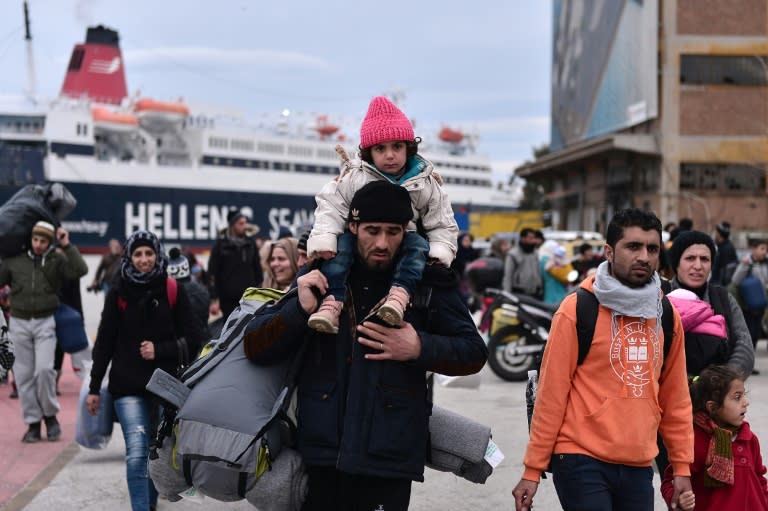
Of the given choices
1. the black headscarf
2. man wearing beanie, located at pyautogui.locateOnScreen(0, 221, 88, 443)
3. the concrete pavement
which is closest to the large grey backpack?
the black headscarf

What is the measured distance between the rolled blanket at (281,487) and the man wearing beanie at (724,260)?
37.2ft

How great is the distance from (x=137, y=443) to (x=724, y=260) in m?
10.5

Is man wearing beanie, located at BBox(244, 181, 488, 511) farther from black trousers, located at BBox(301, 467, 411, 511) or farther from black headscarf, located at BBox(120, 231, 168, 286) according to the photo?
black headscarf, located at BBox(120, 231, 168, 286)

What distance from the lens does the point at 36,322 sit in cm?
800

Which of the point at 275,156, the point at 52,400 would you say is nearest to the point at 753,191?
the point at 275,156

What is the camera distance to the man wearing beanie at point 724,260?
44.8ft

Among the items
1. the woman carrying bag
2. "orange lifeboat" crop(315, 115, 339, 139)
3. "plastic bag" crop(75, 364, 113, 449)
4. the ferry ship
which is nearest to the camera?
"plastic bag" crop(75, 364, 113, 449)

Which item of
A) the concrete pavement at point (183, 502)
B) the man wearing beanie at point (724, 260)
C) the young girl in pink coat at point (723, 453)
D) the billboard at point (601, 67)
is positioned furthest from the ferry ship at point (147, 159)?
the young girl in pink coat at point (723, 453)

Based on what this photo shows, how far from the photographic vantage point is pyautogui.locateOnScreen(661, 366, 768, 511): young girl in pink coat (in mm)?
3768

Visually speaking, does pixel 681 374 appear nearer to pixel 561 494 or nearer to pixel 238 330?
pixel 561 494

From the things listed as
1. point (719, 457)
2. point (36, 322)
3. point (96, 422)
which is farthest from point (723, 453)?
point (36, 322)

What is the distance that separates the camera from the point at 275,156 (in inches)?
2489

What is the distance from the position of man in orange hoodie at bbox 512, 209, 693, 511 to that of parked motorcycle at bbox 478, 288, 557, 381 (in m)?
7.33

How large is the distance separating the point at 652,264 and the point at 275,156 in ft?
198
